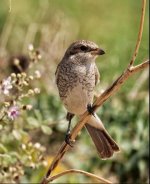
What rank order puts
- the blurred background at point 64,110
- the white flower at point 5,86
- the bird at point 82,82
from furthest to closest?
the blurred background at point 64,110 < the bird at point 82,82 < the white flower at point 5,86

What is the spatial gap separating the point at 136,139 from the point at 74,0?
2948 millimetres

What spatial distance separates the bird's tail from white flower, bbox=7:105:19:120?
1.90 feet

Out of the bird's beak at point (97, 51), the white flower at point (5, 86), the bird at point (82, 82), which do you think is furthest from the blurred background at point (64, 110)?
the white flower at point (5, 86)

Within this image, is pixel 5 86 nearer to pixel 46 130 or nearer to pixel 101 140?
pixel 46 130

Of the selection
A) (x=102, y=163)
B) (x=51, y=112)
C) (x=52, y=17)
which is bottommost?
(x=102, y=163)

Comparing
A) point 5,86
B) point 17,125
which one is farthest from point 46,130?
point 5,86

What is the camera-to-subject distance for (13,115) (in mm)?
3457

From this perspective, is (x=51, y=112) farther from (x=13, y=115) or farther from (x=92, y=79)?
(x=13, y=115)

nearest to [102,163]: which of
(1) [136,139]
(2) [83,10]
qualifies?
(1) [136,139]

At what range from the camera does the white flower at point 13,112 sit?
3.44m

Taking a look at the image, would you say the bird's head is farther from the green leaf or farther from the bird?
the green leaf

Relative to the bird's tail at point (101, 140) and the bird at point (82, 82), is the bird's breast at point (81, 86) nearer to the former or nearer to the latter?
the bird at point (82, 82)

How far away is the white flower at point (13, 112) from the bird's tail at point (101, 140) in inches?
22.8

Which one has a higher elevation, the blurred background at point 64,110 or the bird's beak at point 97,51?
the bird's beak at point 97,51
